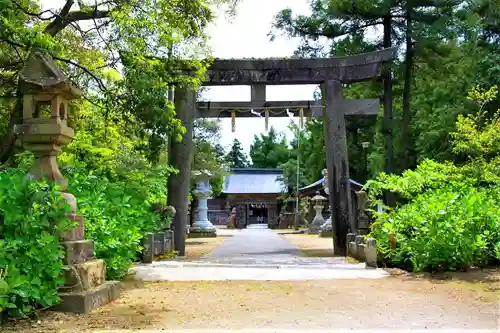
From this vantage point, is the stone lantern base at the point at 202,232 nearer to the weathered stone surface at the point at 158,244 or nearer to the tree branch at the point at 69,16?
the weathered stone surface at the point at 158,244

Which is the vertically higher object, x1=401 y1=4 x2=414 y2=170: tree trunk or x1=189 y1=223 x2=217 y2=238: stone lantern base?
x1=401 y1=4 x2=414 y2=170: tree trunk

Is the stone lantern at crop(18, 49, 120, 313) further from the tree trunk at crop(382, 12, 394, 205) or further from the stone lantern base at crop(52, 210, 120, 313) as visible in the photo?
the tree trunk at crop(382, 12, 394, 205)

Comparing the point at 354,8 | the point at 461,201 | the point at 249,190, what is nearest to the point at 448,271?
the point at 461,201

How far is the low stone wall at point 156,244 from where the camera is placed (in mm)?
10586

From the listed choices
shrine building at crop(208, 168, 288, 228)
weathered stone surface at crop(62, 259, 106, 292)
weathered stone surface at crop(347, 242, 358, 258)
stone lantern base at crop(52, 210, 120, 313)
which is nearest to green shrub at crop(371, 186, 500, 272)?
weathered stone surface at crop(347, 242, 358, 258)

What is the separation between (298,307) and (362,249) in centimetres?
590

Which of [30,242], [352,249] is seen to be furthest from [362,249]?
[30,242]

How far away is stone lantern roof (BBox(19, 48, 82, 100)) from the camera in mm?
6027

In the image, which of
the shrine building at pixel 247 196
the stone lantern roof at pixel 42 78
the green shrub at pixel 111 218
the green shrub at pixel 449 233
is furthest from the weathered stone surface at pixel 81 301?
the shrine building at pixel 247 196

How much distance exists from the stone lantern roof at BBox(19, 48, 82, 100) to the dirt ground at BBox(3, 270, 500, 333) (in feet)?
8.34

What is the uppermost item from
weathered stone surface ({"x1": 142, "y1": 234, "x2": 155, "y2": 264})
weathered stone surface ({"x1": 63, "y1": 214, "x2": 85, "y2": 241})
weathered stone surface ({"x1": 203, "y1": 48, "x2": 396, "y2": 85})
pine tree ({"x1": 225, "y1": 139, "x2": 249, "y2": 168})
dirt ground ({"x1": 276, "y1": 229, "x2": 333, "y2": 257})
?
pine tree ({"x1": 225, "y1": 139, "x2": 249, "y2": 168})

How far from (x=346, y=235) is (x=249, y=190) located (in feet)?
109

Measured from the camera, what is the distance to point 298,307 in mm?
5891

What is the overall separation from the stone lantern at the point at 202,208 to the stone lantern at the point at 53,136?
2125 centimetres
